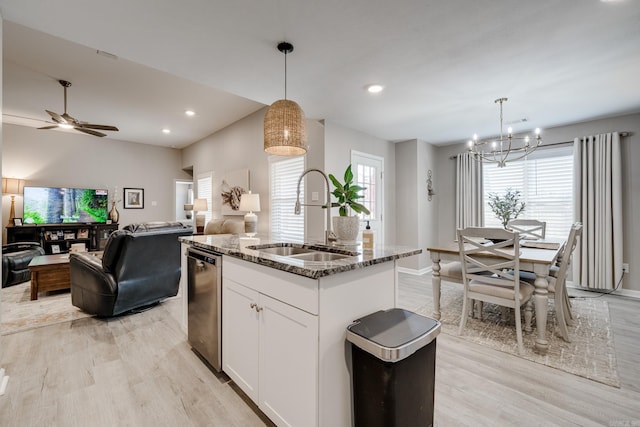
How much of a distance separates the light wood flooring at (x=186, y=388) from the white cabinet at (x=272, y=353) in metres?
0.20

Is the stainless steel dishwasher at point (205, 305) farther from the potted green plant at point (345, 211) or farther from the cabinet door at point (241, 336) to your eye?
the potted green plant at point (345, 211)

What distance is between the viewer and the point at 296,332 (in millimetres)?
1278

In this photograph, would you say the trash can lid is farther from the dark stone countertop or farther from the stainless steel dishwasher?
the stainless steel dishwasher

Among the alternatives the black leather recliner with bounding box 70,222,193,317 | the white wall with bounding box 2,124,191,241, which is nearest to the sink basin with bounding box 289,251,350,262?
the black leather recliner with bounding box 70,222,193,317

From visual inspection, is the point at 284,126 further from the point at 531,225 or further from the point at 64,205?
the point at 64,205

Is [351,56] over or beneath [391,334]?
over

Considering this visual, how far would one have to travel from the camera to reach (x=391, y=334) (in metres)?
1.20

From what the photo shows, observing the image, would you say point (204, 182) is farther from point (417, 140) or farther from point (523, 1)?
point (523, 1)

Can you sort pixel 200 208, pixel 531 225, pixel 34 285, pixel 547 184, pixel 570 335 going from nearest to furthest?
pixel 570 335 < pixel 34 285 < pixel 531 225 < pixel 547 184 < pixel 200 208

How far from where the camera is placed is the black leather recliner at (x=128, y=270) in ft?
9.16

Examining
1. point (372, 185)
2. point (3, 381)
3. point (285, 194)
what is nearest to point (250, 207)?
point (285, 194)

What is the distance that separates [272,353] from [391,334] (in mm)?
636

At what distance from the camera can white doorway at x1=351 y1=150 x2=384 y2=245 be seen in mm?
4492

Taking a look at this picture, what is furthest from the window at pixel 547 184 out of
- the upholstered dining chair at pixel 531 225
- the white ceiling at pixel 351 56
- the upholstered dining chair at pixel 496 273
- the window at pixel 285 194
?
the window at pixel 285 194
